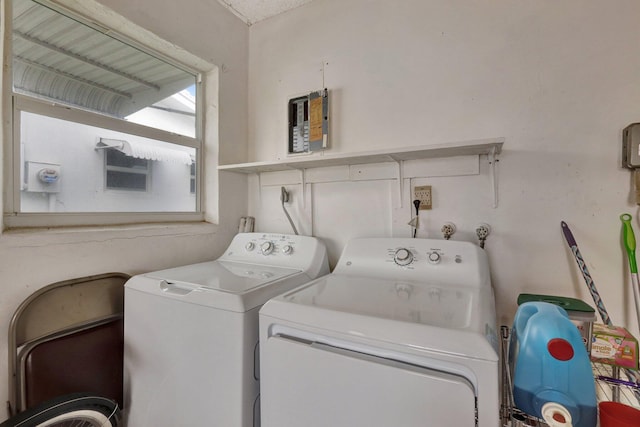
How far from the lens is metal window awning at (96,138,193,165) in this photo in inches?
58.9

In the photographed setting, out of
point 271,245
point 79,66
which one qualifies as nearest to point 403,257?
point 271,245

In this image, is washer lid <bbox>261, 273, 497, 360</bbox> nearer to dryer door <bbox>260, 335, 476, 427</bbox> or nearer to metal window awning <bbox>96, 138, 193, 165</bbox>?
dryer door <bbox>260, 335, 476, 427</bbox>

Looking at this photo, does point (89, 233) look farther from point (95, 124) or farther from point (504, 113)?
point (504, 113)

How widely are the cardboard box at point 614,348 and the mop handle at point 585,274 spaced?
30cm

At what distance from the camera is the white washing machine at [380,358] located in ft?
2.19

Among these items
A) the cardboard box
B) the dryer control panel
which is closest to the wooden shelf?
the dryer control panel

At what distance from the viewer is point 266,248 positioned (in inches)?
64.6

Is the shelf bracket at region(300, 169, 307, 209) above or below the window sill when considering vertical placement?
above

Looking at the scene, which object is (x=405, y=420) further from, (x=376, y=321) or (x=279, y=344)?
(x=279, y=344)

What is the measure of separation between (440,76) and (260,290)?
1.39m

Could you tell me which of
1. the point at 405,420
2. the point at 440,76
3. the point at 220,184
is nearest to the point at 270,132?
the point at 220,184

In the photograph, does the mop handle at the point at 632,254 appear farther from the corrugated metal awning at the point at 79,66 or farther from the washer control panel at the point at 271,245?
the corrugated metal awning at the point at 79,66

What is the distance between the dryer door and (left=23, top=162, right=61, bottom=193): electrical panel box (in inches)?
47.8

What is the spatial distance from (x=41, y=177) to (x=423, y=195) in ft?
5.91
